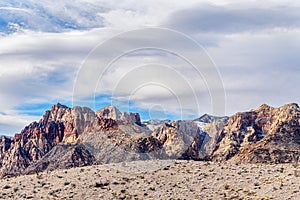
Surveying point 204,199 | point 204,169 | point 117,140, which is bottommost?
point 204,199

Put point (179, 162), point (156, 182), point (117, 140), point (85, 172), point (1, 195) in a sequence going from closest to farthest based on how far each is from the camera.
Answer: point (1, 195) < point (156, 182) < point (85, 172) < point (179, 162) < point (117, 140)

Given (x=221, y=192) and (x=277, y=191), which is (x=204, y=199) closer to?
(x=221, y=192)

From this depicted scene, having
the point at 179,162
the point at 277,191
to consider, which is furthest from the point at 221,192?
the point at 179,162

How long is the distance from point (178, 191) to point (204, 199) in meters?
3.06

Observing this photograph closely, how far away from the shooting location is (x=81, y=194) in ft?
131

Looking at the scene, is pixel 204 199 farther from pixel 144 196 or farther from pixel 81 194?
pixel 81 194

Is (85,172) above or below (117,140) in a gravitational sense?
below

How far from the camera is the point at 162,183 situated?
140 ft

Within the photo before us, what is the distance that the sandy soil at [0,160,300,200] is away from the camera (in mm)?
39438

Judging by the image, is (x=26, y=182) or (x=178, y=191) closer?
(x=178, y=191)

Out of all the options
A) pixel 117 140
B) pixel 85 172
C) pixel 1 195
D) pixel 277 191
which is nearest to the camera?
pixel 277 191

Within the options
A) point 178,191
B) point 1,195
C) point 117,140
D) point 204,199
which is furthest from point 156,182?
point 117,140

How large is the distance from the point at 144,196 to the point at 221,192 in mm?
7065

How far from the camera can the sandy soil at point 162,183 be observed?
3944 centimetres
